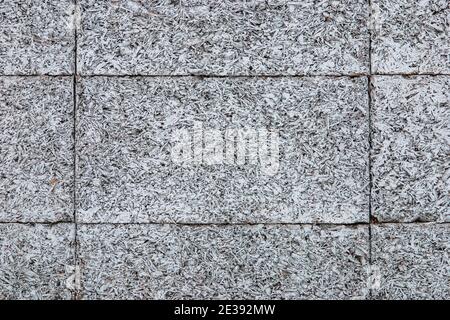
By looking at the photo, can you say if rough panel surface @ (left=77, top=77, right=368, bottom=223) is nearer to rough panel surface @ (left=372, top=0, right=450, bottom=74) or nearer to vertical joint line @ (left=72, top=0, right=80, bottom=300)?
vertical joint line @ (left=72, top=0, right=80, bottom=300)

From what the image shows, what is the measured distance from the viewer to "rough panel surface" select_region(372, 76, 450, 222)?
3.46 meters

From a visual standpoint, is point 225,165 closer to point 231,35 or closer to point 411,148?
point 231,35

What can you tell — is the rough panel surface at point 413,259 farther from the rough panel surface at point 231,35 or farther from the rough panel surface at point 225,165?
the rough panel surface at point 231,35

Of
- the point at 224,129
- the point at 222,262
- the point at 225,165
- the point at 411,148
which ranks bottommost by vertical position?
the point at 222,262

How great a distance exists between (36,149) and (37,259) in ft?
2.43

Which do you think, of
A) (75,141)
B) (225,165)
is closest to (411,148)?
(225,165)

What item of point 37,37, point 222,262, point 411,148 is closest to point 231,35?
point 37,37

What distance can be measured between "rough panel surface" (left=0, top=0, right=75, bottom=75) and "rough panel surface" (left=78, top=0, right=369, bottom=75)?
0.47 feet

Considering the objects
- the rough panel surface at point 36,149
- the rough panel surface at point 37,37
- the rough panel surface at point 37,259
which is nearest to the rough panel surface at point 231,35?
the rough panel surface at point 37,37

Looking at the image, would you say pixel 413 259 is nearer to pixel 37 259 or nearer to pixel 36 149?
pixel 37 259

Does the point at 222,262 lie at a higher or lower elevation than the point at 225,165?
lower

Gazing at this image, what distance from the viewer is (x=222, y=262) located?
11.5 feet

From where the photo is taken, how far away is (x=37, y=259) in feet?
11.5
